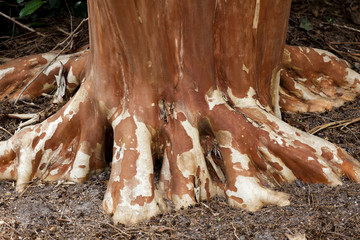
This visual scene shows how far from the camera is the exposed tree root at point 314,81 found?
11.3 feet

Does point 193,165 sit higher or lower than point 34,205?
higher

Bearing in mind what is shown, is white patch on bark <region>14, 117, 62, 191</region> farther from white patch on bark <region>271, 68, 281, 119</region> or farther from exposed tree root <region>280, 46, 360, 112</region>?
exposed tree root <region>280, 46, 360, 112</region>

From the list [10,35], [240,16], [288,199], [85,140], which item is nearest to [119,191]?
[85,140]

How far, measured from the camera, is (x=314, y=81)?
356 centimetres

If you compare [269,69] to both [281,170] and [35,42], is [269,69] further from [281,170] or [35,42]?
[35,42]

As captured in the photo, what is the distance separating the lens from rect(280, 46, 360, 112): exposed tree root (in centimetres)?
343

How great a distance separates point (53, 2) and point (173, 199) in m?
2.40

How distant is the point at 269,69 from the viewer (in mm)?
2777

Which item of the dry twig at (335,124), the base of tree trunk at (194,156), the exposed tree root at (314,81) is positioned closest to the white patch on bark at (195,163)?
the base of tree trunk at (194,156)

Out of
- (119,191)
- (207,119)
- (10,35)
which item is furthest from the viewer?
(10,35)

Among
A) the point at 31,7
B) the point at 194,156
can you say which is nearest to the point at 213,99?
the point at 194,156

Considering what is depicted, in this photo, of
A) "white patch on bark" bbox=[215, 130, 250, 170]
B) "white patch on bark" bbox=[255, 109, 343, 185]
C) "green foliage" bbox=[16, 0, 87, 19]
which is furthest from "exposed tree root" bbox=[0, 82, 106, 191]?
"green foliage" bbox=[16, 0, 87, 19]

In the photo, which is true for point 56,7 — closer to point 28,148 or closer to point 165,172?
point 28,148

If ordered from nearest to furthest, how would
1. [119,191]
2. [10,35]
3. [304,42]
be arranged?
[119,191] < [304,42] < [10,35]
